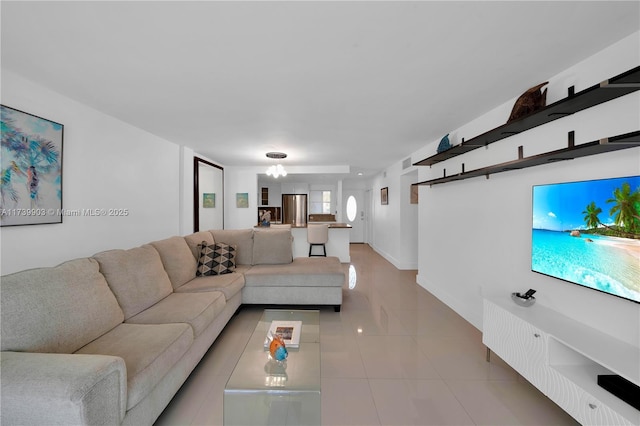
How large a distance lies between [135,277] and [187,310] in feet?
1.85

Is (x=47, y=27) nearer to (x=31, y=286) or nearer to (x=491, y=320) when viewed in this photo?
(x=31, y=286)

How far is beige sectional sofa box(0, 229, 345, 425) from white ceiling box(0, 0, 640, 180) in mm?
1424

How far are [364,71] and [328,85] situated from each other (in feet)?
1.11

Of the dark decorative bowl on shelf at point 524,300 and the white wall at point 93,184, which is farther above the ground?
the white wall at point 93,184

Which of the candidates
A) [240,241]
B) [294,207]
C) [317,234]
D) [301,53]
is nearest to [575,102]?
[301,53]

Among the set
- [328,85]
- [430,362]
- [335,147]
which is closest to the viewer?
[328,85]

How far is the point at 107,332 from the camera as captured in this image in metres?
1.84

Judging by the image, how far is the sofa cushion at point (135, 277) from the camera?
210cm

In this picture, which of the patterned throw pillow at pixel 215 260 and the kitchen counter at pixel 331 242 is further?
the kitchen counter at pixel 331 242

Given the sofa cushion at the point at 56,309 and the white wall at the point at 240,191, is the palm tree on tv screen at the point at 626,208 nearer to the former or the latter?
the sofa cushion at the point at 56,309

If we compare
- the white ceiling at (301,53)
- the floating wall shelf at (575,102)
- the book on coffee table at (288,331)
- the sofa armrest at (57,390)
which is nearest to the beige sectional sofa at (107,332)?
the sofa armrest at (57,390)

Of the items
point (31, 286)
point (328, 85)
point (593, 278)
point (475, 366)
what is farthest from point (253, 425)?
point (328, 85)

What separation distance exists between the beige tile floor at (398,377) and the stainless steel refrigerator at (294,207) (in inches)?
235

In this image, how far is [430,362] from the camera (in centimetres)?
232
